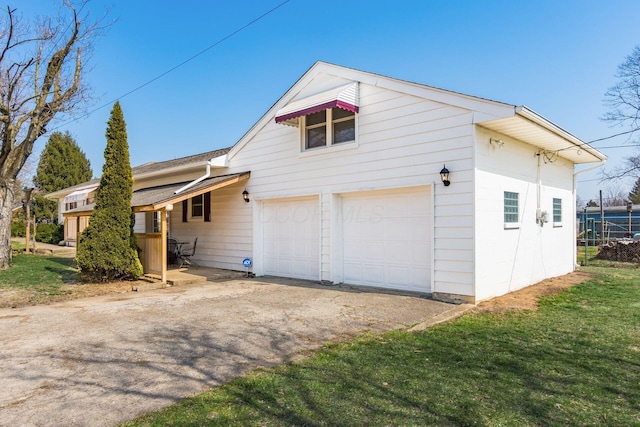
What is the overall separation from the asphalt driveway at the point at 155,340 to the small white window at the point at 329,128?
3497 mm

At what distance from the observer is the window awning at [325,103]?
8.21m

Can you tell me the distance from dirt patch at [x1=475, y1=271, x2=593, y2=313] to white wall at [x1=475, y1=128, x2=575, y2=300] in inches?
6.5

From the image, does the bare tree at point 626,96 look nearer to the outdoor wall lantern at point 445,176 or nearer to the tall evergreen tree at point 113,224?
the outdoor wall lantern at point 445,176

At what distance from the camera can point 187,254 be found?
13.1 metres

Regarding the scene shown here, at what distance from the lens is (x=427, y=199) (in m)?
7.73

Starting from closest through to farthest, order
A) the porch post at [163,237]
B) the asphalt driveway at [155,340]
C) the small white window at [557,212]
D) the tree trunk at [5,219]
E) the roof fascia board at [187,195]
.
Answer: the asphalt driveway at [155,340]
the roof fascia board at [187,195]
the porch post at [163,237]
the small white window at [557,212]
the tree trunk at [5,219]

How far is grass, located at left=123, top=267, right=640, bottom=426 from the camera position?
9.41 feet

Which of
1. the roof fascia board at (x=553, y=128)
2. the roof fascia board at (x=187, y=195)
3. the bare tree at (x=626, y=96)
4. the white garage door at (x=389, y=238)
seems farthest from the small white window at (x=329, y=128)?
the bare tree at (x=626, y=96)

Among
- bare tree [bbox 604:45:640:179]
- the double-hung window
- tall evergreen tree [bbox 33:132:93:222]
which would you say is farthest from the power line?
tall evergreen tree [bbox 33:132:93:222]

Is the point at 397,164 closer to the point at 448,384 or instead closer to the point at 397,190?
the point at 397,190

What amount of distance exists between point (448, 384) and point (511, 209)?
5.69 m

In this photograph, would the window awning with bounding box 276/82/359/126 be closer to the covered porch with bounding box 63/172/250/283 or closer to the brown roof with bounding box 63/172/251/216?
the brown roof with bounding box 63/172/251/216

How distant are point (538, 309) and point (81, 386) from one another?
6.67 metres

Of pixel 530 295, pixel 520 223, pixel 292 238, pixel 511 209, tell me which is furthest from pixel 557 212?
pixel 292 238
